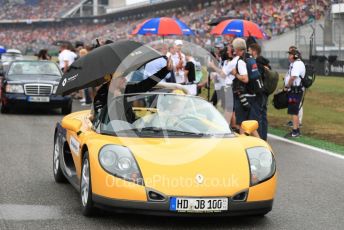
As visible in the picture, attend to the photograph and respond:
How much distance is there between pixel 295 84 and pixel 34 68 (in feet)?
26.0

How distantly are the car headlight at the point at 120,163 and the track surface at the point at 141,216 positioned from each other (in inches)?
17.4

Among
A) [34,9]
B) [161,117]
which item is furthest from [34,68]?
[34,9]

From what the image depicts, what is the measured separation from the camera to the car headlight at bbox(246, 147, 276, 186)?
5895 mm

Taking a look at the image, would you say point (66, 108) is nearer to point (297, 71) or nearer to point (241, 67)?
point (297, 71)

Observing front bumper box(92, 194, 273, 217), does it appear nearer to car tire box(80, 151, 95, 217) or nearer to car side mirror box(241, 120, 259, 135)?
car tire box(80, 151, 95, 217)

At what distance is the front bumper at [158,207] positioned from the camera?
5.52m

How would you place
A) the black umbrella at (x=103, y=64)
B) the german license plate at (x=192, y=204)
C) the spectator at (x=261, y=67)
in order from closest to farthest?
the german license plate at (x=192, y=204), the black umbrella at (x=103, y=64), the spectator at (x=261, y=67)

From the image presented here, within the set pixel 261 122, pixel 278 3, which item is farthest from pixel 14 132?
pixel 278 3

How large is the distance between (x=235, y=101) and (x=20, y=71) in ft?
27.7

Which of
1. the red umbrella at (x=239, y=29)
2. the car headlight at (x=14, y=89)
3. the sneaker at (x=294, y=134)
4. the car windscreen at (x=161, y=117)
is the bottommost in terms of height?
the sneaker at (x=294, y=134)

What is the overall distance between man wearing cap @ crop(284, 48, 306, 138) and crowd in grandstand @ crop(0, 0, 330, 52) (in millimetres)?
9634

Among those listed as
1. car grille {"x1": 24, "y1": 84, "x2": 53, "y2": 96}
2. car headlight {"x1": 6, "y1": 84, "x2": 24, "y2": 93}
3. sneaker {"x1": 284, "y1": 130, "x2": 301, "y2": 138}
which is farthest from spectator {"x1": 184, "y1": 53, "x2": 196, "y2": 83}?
car headlight {"x1": 6, "y1": 84, "x2": 24, "y2": 93}

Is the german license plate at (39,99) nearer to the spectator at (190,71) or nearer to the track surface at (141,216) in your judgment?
the spectator at (190,71)

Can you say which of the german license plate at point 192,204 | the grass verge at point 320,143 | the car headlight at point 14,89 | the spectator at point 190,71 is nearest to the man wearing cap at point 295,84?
the grass verge at point 320,143
